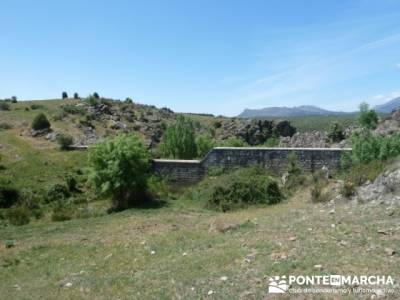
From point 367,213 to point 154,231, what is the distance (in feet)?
20.8

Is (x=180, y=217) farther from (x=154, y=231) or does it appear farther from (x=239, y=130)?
(x=239, y=130)

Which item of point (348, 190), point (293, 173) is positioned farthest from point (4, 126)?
point (348, 190)

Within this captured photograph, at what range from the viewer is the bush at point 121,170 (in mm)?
18125

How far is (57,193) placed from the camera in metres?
20.9

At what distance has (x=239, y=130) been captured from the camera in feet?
206

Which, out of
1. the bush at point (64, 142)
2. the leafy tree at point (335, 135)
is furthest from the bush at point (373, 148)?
the leafy tree at point (335, 135)

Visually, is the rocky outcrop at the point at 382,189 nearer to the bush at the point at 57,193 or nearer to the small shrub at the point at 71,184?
the bush at the point at 57,193

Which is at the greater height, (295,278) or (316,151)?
(316,151)

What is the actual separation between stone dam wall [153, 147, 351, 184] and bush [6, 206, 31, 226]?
22.2ft

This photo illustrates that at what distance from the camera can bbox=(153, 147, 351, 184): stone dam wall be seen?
772 inches

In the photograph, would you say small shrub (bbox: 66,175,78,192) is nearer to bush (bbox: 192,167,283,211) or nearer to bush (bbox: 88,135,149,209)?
bush (bbox: 88,135,149,209)

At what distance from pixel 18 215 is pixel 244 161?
35.4 ft

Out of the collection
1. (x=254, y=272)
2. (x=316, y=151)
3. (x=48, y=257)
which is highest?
(x=316, y=151)

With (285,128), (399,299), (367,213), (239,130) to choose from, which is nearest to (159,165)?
(367,213)
